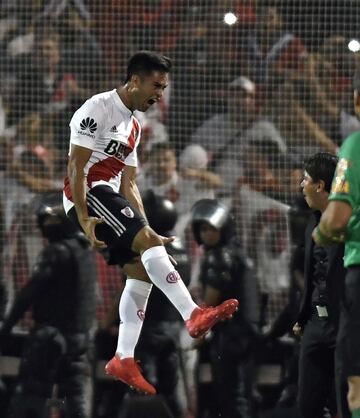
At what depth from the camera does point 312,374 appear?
6406 millimetres

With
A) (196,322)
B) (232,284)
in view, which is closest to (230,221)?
(232,284)

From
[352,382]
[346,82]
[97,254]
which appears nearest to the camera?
[352,382]

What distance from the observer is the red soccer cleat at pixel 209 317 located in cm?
605

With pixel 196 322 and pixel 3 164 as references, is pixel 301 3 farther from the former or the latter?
pixel 196 322

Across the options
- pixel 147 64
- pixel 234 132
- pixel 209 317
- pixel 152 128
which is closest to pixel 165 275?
pixel 209 317

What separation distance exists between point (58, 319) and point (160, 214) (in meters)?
1.07

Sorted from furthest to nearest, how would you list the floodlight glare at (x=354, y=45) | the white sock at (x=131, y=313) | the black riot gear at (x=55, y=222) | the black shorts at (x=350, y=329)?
the floodlight glare at (x=354, y=45) → the black riot gear at (x=55, y=222) → the white sock at (x=131, y=313) → the black shorts at (x=350, y=329)

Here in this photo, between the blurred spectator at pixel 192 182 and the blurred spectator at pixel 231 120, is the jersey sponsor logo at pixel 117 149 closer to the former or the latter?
the blurred spectator at pixel 192 182

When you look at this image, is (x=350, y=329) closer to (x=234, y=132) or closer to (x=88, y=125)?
(x=88, y=125)

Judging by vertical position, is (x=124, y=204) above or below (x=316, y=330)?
above

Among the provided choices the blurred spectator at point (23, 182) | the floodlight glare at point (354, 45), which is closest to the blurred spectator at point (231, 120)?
the floodlight glare at point (354, 45)

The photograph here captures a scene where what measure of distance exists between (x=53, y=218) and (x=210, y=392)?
1.63m

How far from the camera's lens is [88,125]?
627cm

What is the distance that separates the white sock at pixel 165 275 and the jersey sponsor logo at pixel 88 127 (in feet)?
2.19
